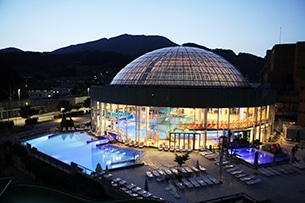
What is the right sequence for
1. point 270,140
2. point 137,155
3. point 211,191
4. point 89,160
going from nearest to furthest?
point 211,191, point 89,160, point 137,155, point 270,140

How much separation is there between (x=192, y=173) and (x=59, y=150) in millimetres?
15710

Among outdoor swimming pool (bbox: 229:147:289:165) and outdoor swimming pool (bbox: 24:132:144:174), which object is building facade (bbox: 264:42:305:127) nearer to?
outdoor swimming pool (bbox: 229:147:289:165)

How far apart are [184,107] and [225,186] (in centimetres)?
1150

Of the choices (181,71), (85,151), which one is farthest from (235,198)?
(181,71)

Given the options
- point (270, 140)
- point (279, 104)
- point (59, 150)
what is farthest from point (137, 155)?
point (279, 104)

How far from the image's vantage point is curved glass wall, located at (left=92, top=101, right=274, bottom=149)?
91.5 feet

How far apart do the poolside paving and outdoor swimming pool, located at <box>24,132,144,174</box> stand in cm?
189

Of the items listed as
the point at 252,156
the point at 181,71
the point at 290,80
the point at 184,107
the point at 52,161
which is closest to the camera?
the point at 52,161

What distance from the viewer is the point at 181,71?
106 ft

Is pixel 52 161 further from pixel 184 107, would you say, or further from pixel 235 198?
pixel 235 198

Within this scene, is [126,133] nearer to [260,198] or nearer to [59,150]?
[59,150]

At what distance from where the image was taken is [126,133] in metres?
29.7

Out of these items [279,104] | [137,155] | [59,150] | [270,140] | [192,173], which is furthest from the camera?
[279,104]

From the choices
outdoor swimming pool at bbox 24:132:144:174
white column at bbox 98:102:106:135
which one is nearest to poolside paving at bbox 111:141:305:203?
outdoor swimming pool at bbox 24:132:144:174
